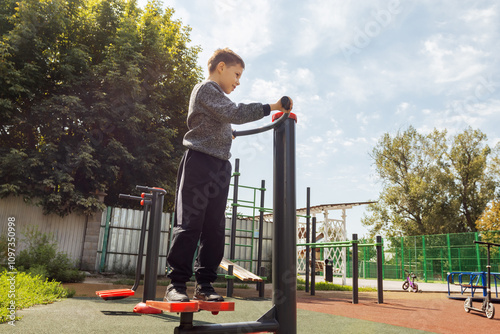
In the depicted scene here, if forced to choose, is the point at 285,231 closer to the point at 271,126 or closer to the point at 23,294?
the point at 271,126

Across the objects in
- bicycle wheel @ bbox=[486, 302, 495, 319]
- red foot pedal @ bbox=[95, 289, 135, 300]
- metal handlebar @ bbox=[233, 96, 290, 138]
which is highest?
metal handlebar @ bbox=[233, 96, 290, 138]

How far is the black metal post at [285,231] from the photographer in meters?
1.42

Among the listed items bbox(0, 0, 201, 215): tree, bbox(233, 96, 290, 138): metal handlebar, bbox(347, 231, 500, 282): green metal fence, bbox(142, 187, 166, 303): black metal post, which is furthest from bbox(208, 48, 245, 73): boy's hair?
bbox(347, 231, 500, 282): green metal fence

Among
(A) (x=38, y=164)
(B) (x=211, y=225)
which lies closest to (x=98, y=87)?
(A) (x=38, y=164)

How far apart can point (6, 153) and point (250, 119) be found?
32.0 feet

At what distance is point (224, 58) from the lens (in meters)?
1.92

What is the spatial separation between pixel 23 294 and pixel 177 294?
3.30 meters

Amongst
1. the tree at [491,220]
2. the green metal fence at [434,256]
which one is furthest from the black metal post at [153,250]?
the tree at [491,220]

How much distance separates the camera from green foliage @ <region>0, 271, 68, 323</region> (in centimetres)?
316

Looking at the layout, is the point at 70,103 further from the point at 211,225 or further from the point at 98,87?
the point at 211,225

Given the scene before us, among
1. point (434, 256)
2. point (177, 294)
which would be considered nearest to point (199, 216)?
point (177, 294)

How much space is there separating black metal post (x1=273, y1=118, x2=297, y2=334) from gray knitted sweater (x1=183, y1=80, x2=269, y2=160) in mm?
210

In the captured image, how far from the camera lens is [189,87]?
11578mm

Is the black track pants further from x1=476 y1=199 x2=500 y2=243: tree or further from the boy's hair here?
x1=476 y1=199 x2=500 y2=243: tree
